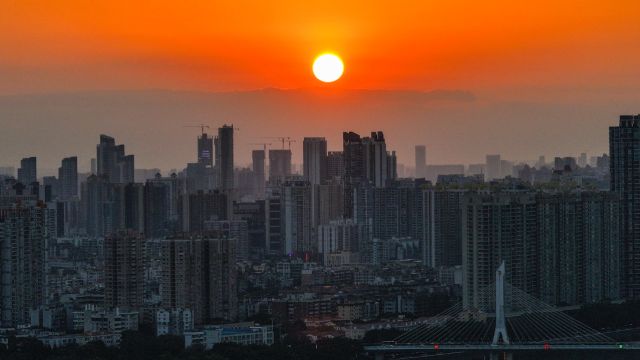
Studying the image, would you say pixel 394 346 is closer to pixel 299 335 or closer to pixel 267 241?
pixel 299 335

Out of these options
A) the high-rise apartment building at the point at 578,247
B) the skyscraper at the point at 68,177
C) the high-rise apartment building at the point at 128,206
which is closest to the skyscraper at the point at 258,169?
the skyscraper at the point at 68,177

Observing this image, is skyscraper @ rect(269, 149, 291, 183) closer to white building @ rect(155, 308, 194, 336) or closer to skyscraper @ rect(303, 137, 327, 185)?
skyscraper @ rect(303, 137, 327, 185)

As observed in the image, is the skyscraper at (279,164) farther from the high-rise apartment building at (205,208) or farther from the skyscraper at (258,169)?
the high-rise apartment building at (205,208)

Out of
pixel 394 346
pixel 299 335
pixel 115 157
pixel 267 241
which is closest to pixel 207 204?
pixel 267 241

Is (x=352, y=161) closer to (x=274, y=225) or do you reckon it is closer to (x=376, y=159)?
(x=376, y=159)

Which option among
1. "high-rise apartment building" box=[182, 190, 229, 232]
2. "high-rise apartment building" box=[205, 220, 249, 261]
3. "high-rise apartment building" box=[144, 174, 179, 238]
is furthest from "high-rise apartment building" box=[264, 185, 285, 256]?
"high-rise apartment building" box=[144, 174, 179, 238]

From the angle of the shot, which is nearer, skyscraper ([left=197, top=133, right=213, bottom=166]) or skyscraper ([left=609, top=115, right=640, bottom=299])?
skyscraper ([left=609, top=115, right=640, bottom=299])
